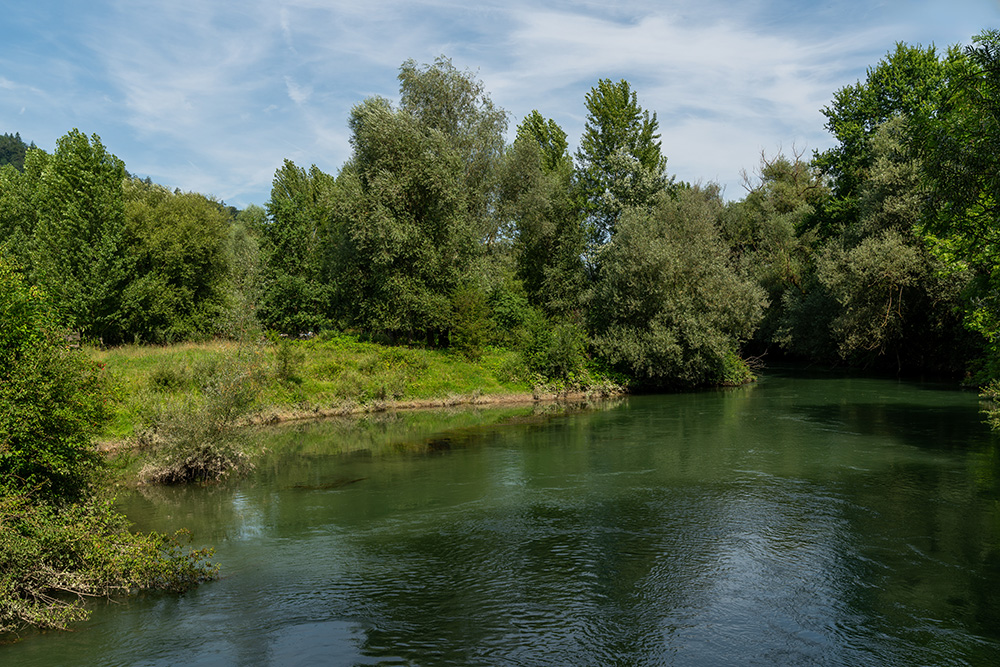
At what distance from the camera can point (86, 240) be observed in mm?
35125

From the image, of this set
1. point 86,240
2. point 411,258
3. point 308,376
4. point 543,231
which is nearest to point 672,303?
point 543,231

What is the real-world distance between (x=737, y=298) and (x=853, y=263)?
670 cm

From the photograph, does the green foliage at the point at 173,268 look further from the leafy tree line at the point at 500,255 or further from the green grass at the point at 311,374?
the green grass at the point at 311,374

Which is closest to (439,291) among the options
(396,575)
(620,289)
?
(620,289)

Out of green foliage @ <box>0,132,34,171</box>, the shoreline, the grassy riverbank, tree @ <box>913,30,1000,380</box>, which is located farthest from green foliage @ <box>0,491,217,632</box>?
green foliage @ <box>0,132,34,171</box>

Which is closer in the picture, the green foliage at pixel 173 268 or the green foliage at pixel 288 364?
the green foliage at pixel 288 364

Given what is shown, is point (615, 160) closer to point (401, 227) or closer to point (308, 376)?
point (401, 227)

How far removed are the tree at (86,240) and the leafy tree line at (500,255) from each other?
0.32 feet

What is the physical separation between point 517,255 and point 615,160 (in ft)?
35.8

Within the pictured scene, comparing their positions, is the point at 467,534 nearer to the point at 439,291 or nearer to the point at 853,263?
the point at 439,291

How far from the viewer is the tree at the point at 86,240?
34312mm

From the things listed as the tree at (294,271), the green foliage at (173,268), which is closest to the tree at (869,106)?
the tree at (294,271)

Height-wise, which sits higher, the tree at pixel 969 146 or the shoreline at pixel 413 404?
the tree at pixel 969 146

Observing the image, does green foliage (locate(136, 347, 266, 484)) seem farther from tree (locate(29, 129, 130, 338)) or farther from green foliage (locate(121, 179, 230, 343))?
green foliage (locate(121, 179, 230, 343))
